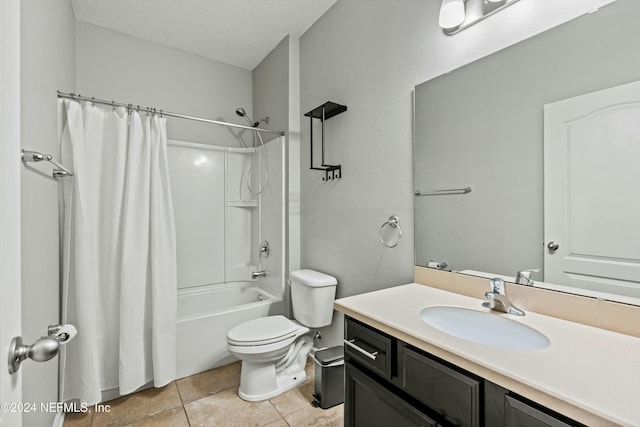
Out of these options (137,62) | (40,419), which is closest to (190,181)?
(137,62)

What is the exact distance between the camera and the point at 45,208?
1386 mm

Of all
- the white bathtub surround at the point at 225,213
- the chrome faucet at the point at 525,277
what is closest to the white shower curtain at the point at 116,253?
the white bathtub surround at the point at 225,213

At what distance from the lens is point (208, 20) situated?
2.38 metres

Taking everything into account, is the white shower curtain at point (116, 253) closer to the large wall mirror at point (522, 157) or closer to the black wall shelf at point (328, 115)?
the black wall shelf at point (328, 115)

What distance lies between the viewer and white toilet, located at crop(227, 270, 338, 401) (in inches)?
71.8

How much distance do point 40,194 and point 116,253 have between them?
714mm

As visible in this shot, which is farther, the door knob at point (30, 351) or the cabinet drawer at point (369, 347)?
the cabinet drawer at point (369, 347)

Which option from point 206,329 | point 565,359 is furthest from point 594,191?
point 206,329

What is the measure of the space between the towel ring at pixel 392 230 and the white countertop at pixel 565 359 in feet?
1.86

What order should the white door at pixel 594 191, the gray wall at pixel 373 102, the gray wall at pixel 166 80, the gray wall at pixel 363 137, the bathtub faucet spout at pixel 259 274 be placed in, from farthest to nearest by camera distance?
the bathtub faucet spout at pixel 259 274 < the gray wall at pixel 166 80 < the gray wall at pixel 363 137 < the gray wall at pixel 373 102 < the white door at pixel 594 191

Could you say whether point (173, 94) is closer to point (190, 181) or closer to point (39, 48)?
point (190, 181)

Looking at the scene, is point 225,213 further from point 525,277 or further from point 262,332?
point 525,277

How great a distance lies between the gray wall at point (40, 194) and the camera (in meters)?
1.07

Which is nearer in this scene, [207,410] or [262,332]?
[207,410]
